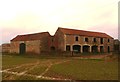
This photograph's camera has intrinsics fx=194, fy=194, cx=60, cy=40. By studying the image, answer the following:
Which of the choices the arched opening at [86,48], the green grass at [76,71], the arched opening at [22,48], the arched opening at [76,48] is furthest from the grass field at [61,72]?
the arched opening at [22,48]

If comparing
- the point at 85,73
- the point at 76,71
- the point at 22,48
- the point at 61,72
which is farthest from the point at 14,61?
the point at 22,48

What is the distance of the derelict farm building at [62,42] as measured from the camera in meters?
51.9

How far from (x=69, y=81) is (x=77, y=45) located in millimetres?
40458

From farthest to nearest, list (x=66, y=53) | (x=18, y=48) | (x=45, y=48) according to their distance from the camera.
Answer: (x=18, y=48), (x=45, y=48), (x=66, y=53)

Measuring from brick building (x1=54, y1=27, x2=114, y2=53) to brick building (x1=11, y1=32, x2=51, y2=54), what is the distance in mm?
2856

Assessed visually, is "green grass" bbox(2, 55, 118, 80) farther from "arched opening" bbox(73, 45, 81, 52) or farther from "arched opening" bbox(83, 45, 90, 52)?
"arched opening" bbox(83, 45, 90, 52)

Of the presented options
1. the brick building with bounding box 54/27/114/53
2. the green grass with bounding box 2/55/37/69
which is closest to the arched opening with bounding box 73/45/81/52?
the brick building with bounding box 54/27/114/53

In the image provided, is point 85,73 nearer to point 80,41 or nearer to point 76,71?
point 76,71

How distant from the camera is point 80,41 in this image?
54156mm

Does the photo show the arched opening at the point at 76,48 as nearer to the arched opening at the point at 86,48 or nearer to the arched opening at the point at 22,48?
the arched opening at the point at 86,48

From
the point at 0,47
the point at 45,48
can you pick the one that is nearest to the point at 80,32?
the point at 45,48

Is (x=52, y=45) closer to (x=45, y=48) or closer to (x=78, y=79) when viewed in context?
(x=45, y=48)

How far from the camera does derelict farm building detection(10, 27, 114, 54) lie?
51938mm

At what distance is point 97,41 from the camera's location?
58906mm
